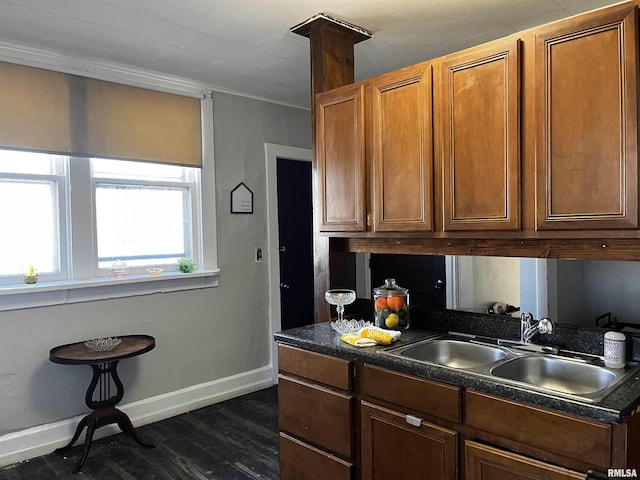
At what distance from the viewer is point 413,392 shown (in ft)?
6.05

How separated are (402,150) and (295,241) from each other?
2301mm

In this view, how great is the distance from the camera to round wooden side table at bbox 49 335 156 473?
110 inches

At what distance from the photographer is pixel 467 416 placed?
1.69m

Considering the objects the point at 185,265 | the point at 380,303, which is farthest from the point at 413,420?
the point at 185,265

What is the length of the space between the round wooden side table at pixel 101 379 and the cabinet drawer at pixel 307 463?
1.15 m

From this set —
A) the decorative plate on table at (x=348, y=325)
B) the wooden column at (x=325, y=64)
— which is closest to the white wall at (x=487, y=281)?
the decorative plate on table at (x=348, y=325)

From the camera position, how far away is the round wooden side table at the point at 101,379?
110 inches

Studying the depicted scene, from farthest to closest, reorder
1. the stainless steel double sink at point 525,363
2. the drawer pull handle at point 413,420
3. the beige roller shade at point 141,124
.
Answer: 1. the beige roller shade at point 141,124
2. the drawer pull handle at point 413,420
3. the stainless steel double sink at point 525,363

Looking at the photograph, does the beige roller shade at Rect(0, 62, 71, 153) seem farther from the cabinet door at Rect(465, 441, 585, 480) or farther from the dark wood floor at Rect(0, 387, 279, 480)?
the cabinet door at Rect(465, 441, 585, 480)

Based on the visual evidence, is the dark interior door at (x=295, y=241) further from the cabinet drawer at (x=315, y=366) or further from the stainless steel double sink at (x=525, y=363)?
the stainless steel double sink at (x=525, y=363)

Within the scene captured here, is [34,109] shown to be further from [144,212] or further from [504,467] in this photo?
[504,467]

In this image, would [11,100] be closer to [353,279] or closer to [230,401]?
[353,279]

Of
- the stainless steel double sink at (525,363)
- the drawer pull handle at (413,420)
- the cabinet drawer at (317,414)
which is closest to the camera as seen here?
the stainless steel double sink at (525,363)

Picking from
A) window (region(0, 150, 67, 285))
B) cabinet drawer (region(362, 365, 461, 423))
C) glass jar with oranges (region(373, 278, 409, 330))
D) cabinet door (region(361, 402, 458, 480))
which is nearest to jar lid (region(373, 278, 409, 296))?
glass jar with oranges (region(373, 278, 409, 330))
